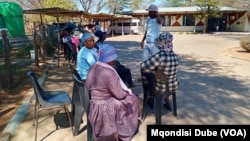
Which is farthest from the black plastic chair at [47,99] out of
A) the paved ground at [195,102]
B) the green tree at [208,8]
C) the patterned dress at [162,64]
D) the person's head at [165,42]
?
the green tree at [208,8]

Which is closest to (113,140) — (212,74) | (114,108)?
(114,108)

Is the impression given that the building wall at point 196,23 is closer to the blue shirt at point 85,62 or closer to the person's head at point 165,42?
the person's head at point 165,42

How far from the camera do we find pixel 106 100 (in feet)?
9.97

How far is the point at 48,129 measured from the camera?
3.98 metres

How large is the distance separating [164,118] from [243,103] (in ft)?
5.98

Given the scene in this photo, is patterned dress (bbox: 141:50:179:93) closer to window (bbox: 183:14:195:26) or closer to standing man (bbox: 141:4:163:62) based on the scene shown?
standing man (bbox: 141:4:163:62)

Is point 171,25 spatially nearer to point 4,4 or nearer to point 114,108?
point 4,4

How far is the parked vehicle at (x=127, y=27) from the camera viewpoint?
31.9 m

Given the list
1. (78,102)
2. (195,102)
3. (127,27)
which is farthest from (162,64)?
(127,27)

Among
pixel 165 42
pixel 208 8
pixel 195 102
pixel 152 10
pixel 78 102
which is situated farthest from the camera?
pixel 208 8

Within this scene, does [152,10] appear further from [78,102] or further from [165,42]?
[78,102]

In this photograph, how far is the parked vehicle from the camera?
31.9 metres

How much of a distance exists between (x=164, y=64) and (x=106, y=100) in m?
1.22

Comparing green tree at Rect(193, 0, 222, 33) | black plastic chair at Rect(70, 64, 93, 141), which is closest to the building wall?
Result: green tree at Rect(193, 0, 222, 33)
